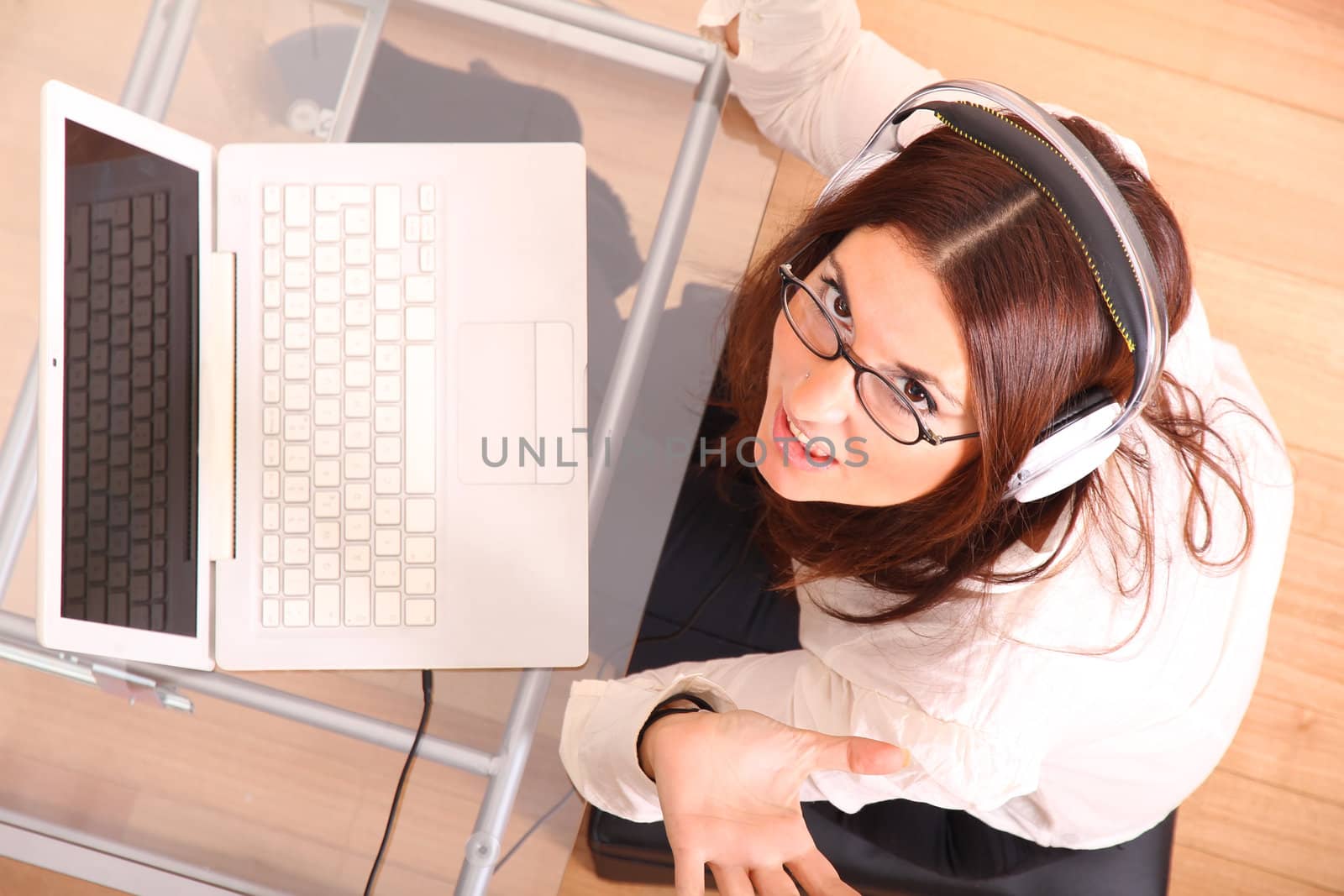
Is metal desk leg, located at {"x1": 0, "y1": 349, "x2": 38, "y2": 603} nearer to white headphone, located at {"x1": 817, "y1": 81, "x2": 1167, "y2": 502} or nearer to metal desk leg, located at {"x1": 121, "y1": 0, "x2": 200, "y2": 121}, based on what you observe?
metal desk leg, located at {"x1": 121, "y1": 0, "x2": 200, "y2": 121}

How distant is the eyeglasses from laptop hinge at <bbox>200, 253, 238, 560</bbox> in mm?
478

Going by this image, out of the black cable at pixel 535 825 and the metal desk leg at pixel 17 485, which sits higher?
the metal desk leg at pixel 17 485

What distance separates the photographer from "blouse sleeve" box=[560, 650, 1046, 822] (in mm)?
749

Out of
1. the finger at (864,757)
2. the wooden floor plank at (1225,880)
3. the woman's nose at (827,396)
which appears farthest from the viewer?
the wooden floor plank at (1225,880)

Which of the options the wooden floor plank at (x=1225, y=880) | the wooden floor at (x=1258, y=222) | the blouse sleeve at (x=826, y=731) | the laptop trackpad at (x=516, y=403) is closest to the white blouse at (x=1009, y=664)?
the blouse sleeve at (x=826, y=731)

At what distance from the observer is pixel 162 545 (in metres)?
0.72

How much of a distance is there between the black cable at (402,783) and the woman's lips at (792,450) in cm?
37

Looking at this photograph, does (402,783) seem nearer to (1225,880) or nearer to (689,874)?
(689,874)

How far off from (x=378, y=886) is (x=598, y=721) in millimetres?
243

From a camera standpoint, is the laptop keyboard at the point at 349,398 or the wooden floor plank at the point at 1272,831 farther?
the wooden floor plank at the point at 1272,831

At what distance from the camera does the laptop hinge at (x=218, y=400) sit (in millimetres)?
748

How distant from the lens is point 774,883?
665mm

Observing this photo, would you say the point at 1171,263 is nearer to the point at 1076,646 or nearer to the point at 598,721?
the point at 1076,646

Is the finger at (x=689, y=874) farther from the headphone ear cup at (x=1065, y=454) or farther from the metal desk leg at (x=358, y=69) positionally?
the metal desk leg at (x=358, y=69)
